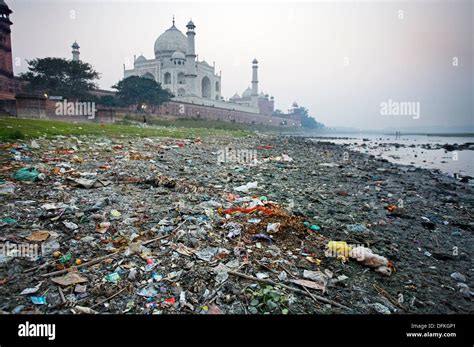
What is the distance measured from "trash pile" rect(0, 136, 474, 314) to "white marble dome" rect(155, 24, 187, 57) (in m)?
52.0

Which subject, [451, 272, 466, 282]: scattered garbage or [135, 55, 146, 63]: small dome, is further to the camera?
[135, 55, 146, 63]: small dome

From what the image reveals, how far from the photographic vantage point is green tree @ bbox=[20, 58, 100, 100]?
25.4m

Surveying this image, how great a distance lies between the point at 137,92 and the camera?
106 feet

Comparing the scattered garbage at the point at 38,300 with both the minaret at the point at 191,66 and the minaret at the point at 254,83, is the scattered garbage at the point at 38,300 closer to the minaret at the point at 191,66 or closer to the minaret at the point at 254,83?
the minaret at the point at 191,66

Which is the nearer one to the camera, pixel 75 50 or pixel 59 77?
pixel 59 77

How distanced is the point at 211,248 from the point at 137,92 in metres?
34.0

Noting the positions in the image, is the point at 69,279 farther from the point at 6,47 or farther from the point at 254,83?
the point at 254,83

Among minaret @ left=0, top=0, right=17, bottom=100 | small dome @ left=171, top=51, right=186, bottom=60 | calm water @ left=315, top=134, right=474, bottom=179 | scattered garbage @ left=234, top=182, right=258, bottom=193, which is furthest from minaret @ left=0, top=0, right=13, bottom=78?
calm water @ left=315, top=134, right=474, bottom=179

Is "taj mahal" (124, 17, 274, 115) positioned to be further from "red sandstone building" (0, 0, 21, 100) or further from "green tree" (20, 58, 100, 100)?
"red sandstone building" (0, 0, 21, 100)

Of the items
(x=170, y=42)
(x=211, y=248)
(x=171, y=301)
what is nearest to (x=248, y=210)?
(x=211, y=248)

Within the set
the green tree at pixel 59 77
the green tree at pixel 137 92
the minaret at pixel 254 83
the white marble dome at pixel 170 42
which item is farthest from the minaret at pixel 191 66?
the green tree at pixel 59 77

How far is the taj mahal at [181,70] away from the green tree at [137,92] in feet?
35.4
